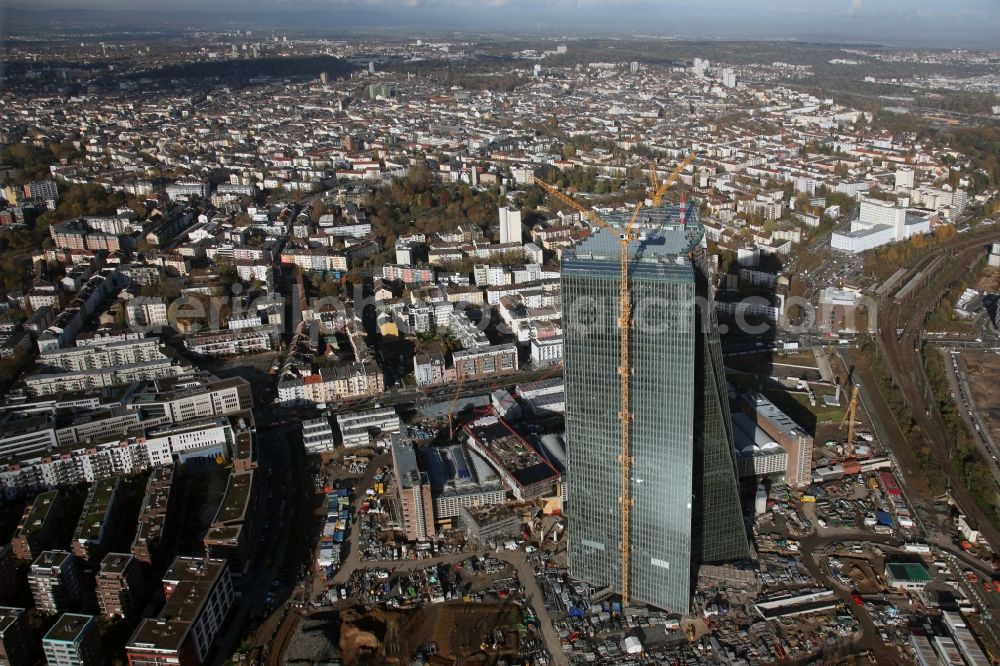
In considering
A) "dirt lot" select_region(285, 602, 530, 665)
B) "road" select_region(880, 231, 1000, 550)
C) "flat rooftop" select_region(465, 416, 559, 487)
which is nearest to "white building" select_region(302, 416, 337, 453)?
"flat rooftop" select_region(465, 416, 559, 487)

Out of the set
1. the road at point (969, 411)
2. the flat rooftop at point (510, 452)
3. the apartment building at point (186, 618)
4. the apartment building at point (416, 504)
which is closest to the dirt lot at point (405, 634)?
the apartment building at point (186, 618)

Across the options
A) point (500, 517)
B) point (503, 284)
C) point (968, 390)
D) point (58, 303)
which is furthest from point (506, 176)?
point (500, 517)

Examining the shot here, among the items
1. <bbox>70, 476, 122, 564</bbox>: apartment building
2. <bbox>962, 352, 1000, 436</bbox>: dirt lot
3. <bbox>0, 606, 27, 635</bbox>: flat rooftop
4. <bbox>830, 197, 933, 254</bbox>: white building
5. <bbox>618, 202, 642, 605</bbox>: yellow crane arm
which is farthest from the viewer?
<bbox>830, 197, 933, 254</bbox>: white building

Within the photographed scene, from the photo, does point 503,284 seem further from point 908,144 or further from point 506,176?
point 908,144

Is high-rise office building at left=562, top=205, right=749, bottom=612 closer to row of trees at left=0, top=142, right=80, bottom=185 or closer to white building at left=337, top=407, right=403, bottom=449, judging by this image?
white building at left=337, top=407, right=403, bottom=449

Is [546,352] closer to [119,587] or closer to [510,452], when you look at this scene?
[510,452]

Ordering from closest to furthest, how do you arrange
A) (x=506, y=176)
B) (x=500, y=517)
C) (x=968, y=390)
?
(x=500, y=517) → (x=968, y=390) → (x=506, y=176)
